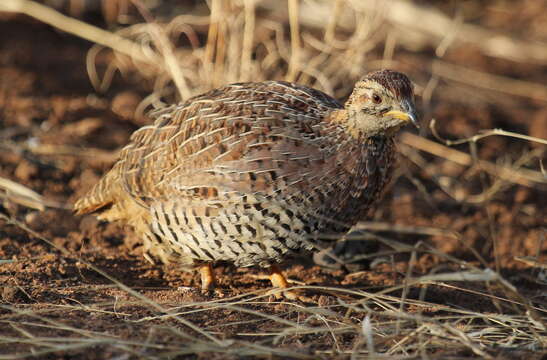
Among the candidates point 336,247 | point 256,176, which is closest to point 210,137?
point 256,176

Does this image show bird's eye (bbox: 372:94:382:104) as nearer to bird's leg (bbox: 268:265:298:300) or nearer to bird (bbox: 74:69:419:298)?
bird (bbox: 74:69:419:298)

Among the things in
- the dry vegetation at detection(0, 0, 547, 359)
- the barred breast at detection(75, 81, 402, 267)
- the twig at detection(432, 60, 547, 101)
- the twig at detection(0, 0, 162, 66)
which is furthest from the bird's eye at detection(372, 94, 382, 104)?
the twig at detection(432, 60, 547, 101)

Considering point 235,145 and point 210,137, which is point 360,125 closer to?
point 235,145

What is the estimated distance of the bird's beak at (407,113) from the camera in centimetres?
427

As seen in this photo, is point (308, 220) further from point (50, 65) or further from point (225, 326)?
point (50, 65)

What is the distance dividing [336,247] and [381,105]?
1.52 meters

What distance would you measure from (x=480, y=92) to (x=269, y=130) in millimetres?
5047

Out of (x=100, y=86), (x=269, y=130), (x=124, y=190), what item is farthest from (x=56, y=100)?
(x=269, y=130)

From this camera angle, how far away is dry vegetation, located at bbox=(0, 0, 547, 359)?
3.86 m

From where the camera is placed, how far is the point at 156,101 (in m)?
6.88

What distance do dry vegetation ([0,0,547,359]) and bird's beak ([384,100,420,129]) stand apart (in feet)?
1.78

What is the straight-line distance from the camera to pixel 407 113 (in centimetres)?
430

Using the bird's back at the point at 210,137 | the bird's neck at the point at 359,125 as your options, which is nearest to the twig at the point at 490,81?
the bird's back at the point at 210,137

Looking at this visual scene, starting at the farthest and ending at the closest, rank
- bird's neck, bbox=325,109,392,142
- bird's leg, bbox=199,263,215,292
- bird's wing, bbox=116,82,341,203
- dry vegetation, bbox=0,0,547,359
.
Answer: bird's leg, bbox=199,263,215,292 → bird's neck, bbox=325,109,392,142 → bird's wing, bbox=116,82,341,203 → dry vegetation, bbox=0,0,547,359
